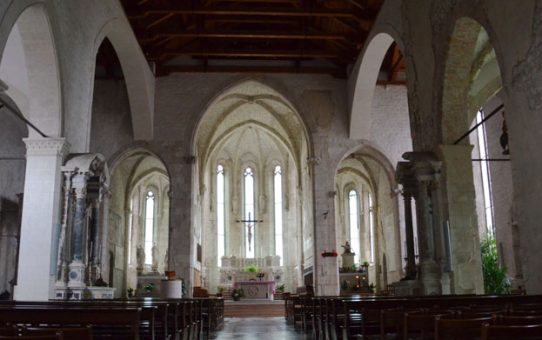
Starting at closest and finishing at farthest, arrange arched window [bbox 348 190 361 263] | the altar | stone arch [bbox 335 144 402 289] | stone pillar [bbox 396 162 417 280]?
stone pillar [bbox 396 162 417 280] → stone arch [bbox 335 144 402 289] → the altar → arched window [bbox 348 190 361 263]

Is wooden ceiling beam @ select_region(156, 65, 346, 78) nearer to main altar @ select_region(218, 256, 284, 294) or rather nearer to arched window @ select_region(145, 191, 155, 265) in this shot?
main altar @ select_region(218, 256, 284, 294)

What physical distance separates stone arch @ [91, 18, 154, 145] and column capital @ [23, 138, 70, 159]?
4.23m

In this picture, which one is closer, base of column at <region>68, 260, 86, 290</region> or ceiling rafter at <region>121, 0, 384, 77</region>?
base of column at <region>68, 260, 86, 290</region>

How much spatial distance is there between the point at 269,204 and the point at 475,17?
1909 centimetres

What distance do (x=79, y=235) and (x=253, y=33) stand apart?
27.5 feet

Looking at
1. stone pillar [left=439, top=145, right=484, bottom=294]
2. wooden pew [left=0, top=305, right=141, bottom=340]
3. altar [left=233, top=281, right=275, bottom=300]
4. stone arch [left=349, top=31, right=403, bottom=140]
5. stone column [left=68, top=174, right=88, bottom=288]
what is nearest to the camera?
wooden pew [left=0, top=305, right=141, bottom=340]

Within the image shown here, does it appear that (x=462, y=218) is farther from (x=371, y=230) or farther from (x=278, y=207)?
(x=278, y=207)

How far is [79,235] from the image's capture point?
9.22 metres

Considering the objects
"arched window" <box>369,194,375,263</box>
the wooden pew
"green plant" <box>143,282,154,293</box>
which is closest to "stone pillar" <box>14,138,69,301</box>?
the wooden pew

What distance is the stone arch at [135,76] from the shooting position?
13773 millimetres

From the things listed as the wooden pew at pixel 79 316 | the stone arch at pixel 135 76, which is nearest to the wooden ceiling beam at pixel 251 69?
the stone arch at pixel 135 76

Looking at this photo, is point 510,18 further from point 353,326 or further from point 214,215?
point 214,215

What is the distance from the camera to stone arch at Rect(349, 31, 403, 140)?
1478 centimetres

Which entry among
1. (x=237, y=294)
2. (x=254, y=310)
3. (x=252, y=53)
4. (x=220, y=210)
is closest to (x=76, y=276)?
(x=254, y=310)
